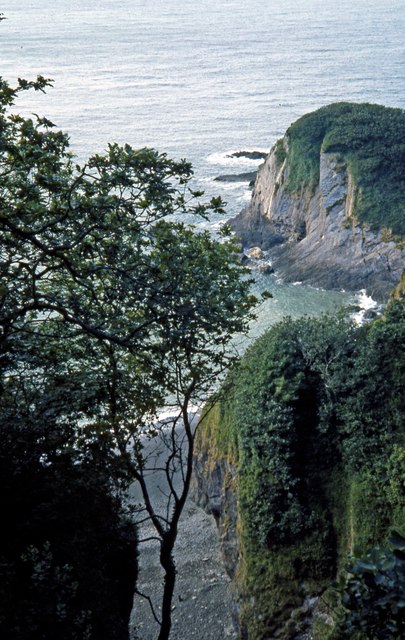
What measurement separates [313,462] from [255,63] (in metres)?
111

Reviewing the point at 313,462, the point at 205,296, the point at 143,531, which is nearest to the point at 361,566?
the point at 205,296

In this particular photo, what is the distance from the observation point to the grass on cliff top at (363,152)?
A: 176ft

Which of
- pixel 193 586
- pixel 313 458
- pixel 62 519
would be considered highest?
pixel 313 458

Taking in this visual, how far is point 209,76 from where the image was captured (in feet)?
367

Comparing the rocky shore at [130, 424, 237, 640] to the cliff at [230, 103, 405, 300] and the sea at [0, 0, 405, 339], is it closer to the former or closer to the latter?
the sea at [0, 0, 405, 339]

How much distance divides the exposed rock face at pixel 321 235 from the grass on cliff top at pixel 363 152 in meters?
0.75

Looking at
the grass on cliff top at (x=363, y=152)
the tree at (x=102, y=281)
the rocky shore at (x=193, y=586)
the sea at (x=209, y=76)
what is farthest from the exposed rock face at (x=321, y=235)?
the tree at (x=102, y=281)

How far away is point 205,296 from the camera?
12.0m

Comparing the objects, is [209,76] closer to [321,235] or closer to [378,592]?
[321,235]

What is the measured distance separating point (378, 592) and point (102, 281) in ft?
23.2

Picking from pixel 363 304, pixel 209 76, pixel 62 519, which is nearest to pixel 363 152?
pixel 363 304

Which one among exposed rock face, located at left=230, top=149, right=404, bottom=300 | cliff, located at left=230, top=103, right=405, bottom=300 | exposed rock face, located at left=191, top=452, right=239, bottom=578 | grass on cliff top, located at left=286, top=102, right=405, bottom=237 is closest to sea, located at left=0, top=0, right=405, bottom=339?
exposed rock face, located at left=230, top=149, right=404, bottom=300

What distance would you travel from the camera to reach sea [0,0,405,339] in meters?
73.8

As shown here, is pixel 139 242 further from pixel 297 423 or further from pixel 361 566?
pixel 297 423
